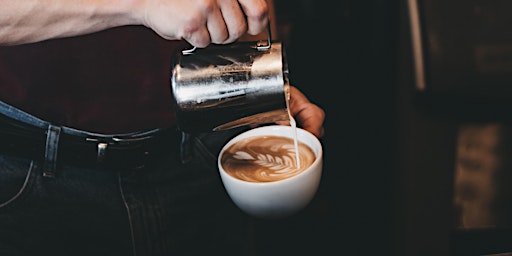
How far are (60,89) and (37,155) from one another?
0.41 ft

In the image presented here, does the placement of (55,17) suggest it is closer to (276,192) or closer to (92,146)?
(92,146)

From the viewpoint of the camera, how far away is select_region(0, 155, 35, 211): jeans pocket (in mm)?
901

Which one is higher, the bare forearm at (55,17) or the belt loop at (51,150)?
the bare forearm at (55,17)

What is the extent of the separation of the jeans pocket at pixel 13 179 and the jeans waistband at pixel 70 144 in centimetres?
3

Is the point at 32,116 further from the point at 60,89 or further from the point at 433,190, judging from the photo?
the point at 433,190

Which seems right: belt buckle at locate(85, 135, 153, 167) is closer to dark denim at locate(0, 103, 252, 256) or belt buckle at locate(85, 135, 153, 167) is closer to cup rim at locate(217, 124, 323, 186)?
dark denim at locate(0, 103, 252, 256)

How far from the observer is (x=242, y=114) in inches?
31.7

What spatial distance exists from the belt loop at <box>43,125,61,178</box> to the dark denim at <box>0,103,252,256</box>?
1 cm

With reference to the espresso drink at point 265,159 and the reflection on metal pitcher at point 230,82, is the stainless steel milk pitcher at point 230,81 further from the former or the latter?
the espresso drink at point 265,159

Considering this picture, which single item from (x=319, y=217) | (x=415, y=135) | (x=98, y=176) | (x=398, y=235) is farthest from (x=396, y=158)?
(x=98, y=176)

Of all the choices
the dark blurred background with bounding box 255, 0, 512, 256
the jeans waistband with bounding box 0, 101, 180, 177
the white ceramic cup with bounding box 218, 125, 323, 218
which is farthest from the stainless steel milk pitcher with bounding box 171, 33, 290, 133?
the dark blurred background with bounding box 255, 0, 512, 256

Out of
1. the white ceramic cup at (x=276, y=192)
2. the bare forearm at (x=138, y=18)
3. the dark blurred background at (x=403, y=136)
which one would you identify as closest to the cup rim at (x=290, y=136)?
the white ceramic cup at (x=276, y=192)

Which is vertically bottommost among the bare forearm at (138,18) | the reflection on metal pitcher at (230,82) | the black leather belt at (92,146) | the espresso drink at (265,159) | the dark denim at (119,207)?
the dark denim at (119,207)

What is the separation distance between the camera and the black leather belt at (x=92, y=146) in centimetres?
89
